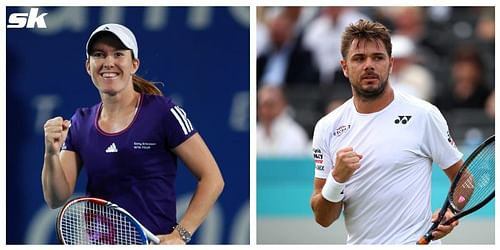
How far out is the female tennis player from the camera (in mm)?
4402

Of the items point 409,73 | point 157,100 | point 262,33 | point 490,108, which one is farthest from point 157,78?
point 490,108

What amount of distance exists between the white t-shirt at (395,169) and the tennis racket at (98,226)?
0.83 metres

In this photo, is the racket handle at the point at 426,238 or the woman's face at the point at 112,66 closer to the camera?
the racket handle at the point at 426,238

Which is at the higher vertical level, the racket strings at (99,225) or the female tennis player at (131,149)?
the female tennis player at (131,149)

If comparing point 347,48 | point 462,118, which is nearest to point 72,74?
point 347,48

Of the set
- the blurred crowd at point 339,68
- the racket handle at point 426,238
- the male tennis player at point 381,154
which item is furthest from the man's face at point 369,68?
the blurred crowd at point 339,68

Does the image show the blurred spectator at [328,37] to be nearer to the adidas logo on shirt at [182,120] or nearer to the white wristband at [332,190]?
the adidas logo on shirt at [182,120]

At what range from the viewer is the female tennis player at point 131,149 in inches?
173

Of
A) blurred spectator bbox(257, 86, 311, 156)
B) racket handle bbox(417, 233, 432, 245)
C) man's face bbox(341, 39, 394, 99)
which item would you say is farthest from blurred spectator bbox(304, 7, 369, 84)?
racket handle bbox(417, 233, 432, 245)

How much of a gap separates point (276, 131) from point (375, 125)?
88.1 inches

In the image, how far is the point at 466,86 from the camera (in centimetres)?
739

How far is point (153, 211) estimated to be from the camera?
4.41 metres

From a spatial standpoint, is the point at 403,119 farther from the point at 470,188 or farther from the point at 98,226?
the point at 98,226

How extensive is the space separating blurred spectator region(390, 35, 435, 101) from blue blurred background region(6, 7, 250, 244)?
238 cm
